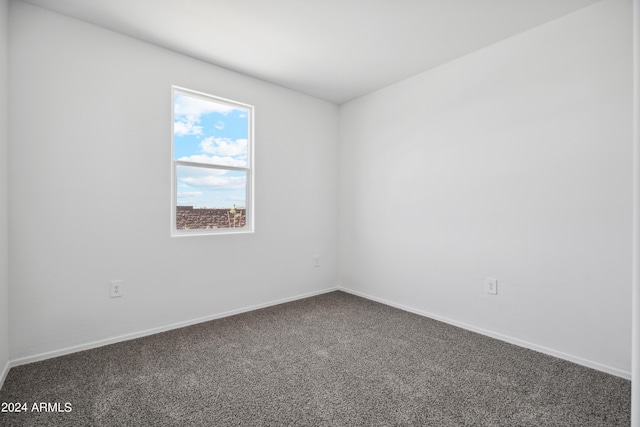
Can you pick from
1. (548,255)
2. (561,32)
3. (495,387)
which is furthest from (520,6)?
(495,387)

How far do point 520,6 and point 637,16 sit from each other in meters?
1.17

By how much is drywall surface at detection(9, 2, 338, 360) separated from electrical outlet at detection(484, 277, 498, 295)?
2160 mm

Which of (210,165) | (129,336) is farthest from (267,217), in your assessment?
(129,336)

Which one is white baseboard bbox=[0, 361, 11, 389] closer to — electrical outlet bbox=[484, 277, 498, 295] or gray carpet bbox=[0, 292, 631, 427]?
gray carpet bbox=[0, 292, 631, 427]

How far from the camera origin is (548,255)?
2.31 metres

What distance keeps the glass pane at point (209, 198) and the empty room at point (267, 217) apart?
2 centimetres

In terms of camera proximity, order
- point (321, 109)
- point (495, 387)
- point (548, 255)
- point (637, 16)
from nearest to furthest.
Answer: point (637, 16)
point (495, 387)
point (548, 255)
point (321, 109)

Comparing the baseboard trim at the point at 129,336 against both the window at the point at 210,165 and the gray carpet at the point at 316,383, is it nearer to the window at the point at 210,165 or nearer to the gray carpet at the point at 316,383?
the gray carpet at the point at 316,383

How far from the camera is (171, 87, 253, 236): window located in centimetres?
284

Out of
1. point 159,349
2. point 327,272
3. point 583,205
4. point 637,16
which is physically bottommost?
point 159,349

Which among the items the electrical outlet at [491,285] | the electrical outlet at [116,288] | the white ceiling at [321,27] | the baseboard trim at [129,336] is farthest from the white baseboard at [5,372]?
the electrical outlet at [491,285]

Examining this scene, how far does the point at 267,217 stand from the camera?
11.1ft

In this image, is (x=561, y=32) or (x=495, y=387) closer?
(x=495, y=387)

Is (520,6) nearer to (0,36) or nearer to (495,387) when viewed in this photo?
(495,387)
